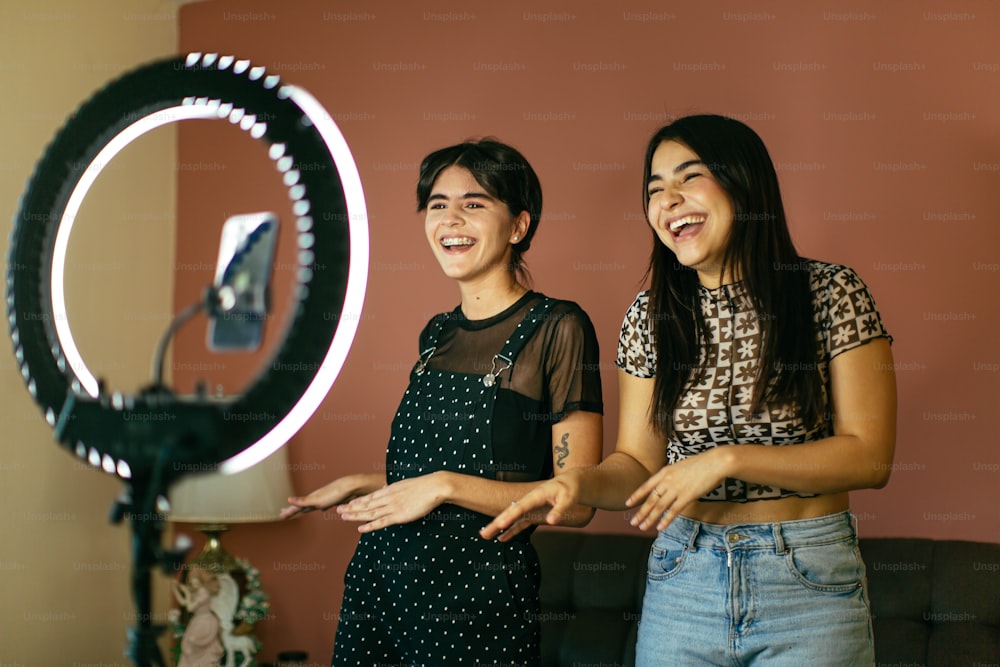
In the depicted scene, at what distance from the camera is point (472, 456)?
1.59 m

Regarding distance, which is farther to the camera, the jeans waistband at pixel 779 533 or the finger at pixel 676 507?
the jeans waistband at pixel 779 533

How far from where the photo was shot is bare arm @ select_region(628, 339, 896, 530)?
1.22m

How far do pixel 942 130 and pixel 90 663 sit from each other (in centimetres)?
274

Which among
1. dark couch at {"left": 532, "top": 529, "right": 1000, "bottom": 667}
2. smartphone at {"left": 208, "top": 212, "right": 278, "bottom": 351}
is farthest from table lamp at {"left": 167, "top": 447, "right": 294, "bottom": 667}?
smartphone at {"left": 208, "top": 212, "right": 278, "bottom": 351}

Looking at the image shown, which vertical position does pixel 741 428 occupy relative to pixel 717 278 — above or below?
below

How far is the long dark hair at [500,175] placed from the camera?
175cm

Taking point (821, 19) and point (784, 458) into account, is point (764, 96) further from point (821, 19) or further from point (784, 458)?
point (784, 458)

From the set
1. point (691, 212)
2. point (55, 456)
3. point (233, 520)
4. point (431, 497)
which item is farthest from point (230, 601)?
point (691, 212)

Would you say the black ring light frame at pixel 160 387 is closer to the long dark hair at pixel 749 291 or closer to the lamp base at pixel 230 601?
the long dark hair at pixel 749 291

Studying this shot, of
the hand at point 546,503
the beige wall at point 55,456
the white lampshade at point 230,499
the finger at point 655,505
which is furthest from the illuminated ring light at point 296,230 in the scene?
the white lampshade at point 230,499

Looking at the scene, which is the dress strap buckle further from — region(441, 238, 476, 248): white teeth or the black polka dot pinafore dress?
region(441, 238, 476, 248): white teeth

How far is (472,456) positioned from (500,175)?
517 millimetres

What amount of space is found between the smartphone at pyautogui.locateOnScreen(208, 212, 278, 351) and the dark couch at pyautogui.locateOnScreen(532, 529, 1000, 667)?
177cm

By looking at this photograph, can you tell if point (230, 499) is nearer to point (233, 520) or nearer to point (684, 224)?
point (233, 520)
